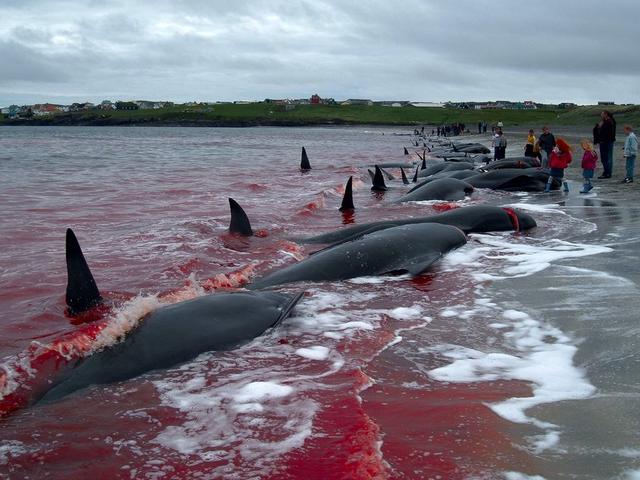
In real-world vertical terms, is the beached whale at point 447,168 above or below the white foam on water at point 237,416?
above

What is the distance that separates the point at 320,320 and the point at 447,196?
41.2 ft

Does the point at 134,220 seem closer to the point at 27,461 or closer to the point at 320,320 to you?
the point at 320,320

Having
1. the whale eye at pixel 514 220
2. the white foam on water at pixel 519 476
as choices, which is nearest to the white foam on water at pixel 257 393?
the white foam on water at pixel 519 476

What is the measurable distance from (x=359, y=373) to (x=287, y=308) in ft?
6.35

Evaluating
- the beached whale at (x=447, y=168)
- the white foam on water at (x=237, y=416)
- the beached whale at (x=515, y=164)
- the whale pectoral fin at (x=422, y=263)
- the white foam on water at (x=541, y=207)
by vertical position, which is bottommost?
the white foam on water at (x=237, y=416)

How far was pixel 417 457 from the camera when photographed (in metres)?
4.42

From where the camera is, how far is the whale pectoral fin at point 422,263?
9.85 m

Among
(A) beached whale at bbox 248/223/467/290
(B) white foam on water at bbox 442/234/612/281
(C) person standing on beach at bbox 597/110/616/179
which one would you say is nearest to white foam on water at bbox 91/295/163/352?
(A) beached whale at bbox 248/223/467/290

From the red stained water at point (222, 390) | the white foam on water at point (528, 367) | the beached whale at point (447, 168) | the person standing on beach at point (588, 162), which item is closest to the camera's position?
the red stained water at point (222, 390)

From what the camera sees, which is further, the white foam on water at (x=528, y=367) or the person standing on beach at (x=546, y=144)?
the person standing on beach at (x=546, y=144)

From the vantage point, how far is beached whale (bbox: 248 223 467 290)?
9.94 m

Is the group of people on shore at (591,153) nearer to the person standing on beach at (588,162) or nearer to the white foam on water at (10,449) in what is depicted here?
the person standing on beach at (588,162)

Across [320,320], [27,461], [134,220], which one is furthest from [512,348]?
[134,220]

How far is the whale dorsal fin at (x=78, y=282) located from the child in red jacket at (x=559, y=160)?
15458 millimetres
